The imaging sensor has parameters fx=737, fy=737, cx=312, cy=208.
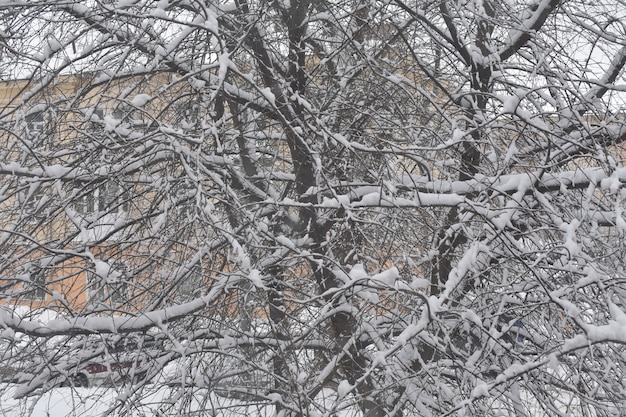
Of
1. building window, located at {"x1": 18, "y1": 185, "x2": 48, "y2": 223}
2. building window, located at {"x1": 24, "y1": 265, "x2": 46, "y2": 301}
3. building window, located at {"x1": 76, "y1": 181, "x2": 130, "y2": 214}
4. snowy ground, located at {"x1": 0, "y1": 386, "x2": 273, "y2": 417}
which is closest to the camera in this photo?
snowy ground, located at {"x1": 0, "y1": 386, "x2": 273, "y2": 417}

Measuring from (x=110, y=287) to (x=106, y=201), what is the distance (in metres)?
1.34

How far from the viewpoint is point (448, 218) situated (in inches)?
171

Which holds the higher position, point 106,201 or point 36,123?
point 36,123

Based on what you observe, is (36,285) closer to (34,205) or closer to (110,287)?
(110,287)

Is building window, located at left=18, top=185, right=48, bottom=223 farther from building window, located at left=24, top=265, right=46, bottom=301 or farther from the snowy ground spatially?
the snowy ground

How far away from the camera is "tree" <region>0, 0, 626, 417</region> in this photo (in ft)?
12.1

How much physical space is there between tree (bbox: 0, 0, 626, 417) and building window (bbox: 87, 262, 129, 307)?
0.03 metres

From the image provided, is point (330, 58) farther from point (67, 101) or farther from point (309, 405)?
point (309, 405)

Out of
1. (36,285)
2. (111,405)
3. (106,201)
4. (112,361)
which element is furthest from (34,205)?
(111,405)

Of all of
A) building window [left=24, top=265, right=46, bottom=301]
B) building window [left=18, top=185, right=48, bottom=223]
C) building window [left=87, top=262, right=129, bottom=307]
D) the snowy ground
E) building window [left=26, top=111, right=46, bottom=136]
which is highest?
building window [left=26, top=111, right=46, bottom=136]

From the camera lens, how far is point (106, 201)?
201 inches

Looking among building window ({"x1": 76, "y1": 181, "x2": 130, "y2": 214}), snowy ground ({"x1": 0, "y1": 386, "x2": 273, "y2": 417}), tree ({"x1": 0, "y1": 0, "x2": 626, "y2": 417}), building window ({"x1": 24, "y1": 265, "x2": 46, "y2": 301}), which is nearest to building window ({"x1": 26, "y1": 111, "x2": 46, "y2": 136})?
tree ({"x1": 0, "y1": 0, "x2": 626, "y2": 417})

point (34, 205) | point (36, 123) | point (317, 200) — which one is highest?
point (36, 123)

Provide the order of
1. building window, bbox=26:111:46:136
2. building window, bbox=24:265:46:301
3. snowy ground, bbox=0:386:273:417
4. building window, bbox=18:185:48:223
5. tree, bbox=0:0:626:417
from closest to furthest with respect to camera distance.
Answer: tree, bbox=0:0:626:417
snowy ground, bbox=0:386:273:417
building window, bbox=24:265:46:301
building window, bbox=18:185:48:223
building window, bbox=26:111:46:136
